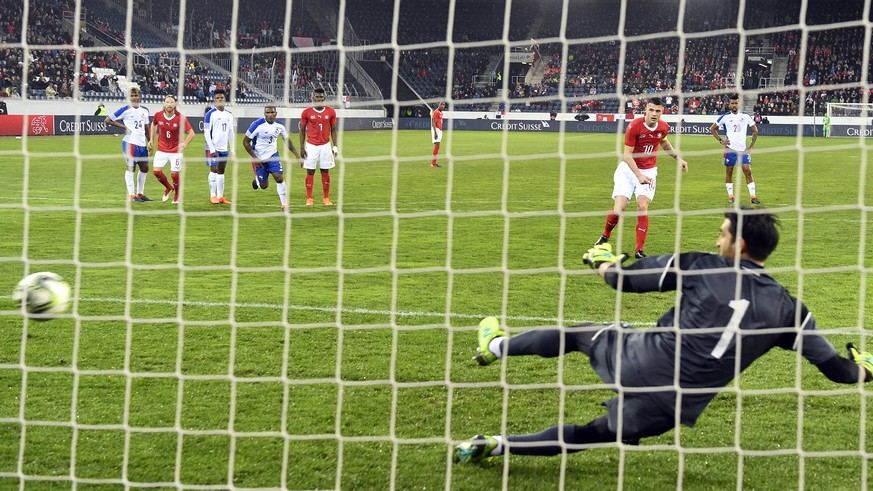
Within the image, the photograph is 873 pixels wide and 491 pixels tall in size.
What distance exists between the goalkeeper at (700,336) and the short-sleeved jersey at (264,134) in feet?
34.0

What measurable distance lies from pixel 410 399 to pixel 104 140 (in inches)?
1048

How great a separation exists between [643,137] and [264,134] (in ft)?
21.0

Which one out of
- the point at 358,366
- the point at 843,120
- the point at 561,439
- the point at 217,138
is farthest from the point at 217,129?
the point at 843,120

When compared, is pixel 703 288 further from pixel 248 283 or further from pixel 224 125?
pixel 224 125

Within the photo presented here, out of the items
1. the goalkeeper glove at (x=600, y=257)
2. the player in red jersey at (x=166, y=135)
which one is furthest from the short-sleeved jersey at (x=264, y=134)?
the goalkeeper glove at (x=600, y=257)

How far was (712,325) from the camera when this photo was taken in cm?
376

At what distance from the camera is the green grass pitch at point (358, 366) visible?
173 inches

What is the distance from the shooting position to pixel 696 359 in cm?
383

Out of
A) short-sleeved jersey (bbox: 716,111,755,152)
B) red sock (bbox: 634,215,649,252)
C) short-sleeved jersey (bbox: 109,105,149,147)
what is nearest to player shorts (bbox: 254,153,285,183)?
short-sleeved jersey (bbox: 109,105,149,147)

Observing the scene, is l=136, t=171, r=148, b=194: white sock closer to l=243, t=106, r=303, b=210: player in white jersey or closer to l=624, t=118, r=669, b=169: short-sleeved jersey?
l=243, t=106, r=303, b=210: player in white jersey

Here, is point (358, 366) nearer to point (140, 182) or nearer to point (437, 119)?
point (140, 182)

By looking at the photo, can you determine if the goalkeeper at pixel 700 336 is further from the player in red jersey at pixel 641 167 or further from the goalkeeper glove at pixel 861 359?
the player in red jersey at pixel 641 167

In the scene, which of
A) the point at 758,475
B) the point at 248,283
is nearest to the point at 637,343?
the point at 758,475

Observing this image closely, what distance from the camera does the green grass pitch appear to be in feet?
14.4
